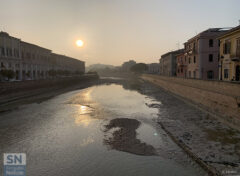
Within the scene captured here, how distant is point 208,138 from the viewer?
37.1 feet

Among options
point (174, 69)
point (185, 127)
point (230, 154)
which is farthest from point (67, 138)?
point (174, 69)

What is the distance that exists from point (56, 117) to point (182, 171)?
14733 mm

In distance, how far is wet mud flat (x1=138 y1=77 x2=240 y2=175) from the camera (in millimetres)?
8273

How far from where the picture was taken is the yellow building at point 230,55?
21625 mm

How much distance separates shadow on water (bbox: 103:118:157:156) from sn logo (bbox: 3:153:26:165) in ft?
17.1

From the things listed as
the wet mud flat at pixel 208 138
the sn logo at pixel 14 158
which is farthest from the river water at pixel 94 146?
the wet mud flat at pixel 208 138

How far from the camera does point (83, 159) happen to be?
9.41m

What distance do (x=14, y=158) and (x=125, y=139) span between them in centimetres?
734

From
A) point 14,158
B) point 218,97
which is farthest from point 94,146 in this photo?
point 218,97

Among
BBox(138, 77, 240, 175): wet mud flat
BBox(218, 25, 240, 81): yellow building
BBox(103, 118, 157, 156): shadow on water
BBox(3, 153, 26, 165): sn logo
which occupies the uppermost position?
BBox(218, 25, 240, 81): yellow building

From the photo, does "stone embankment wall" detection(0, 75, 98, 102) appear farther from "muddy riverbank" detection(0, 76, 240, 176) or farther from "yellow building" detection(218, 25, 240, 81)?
"yellow building" detection(218, 25, 240, 81)

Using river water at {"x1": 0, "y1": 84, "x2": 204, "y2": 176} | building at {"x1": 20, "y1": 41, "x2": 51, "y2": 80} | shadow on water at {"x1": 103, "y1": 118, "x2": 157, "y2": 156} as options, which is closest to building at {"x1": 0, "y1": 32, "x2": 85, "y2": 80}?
building at {"x1": 20, "y1": 41, "x2": 51, "y2": 80}

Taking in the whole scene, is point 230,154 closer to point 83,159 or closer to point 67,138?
point 83,159

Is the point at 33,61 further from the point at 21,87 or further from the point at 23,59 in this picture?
the point at 21,87
